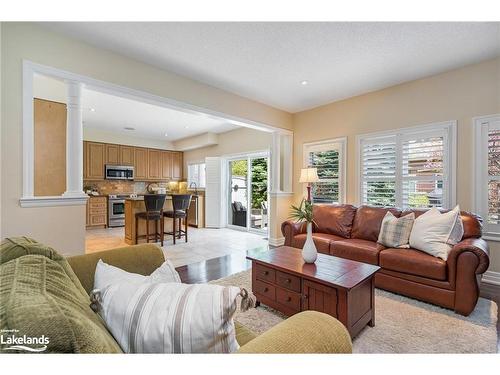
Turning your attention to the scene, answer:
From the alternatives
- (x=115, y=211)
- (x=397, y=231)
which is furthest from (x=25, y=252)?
(x=115, y=211)

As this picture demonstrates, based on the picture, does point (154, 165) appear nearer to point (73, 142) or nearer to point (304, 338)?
point (73, 142)

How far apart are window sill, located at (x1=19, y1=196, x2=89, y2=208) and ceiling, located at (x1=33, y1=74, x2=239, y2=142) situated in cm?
164

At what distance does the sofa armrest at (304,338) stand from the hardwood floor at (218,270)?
7.55 ft

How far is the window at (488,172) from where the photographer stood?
2.79 metres

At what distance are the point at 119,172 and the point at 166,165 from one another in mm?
1460

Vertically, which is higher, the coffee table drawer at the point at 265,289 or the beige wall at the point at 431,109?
the beige wall at the point at 431,109

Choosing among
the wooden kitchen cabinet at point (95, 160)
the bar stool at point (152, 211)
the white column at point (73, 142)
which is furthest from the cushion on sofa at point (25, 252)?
the wooden kitchen cabinet at point (95, 160)

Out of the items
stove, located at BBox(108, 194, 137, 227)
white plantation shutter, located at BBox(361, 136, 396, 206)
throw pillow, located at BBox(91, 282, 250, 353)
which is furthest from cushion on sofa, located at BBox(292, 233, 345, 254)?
stove, located at BBox(108, 194, 137, 227)

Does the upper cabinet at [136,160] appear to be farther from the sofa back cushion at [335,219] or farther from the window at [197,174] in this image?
the sofa back cushion at [335,219]

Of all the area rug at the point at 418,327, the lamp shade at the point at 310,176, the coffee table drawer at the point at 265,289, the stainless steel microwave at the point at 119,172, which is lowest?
the area rug at the point at 418,327

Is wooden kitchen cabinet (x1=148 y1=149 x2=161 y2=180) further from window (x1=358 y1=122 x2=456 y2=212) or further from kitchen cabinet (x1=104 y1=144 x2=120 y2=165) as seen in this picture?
window (x1=358 y1=122 x2=456 y2=212)

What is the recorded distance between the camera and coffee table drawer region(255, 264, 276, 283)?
2133mm

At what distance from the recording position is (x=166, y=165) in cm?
788
